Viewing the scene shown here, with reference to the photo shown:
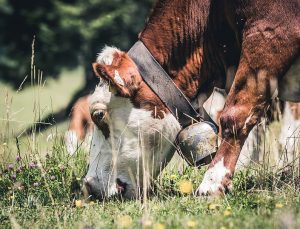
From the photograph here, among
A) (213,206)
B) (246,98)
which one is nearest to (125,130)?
(246,98)

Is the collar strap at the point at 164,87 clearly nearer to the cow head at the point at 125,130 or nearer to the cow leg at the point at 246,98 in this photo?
the cow head at the point at 125,130

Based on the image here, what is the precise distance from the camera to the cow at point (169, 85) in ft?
14.4

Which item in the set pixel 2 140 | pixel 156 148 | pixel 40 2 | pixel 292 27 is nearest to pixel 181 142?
pixel 156 148

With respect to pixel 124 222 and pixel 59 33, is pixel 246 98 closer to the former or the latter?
pixel 124 222

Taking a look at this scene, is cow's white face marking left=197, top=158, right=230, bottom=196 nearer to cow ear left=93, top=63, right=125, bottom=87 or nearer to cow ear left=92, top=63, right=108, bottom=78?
cow ear left=93, top=63, right=125, bottom=87

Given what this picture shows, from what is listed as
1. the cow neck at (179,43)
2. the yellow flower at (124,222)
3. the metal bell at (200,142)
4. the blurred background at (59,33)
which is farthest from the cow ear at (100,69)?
the blurred background at (59,33)

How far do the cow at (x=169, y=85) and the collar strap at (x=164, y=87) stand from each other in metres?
0.02

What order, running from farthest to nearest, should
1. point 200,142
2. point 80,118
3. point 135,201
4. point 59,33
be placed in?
point 59,33, point 80,118, point 200,142, point 135,201

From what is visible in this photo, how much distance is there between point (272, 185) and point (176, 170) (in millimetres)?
1438

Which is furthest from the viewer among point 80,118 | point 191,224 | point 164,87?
point 80,118

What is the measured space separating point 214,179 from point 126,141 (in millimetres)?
928

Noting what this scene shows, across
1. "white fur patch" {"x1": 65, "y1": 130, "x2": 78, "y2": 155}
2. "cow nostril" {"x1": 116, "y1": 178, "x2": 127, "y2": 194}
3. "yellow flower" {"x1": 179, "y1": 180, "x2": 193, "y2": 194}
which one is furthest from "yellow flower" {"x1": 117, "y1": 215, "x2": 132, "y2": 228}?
"white fur patch" {"x1": 65, "y1": 130, "x2": 78, "y2": 155}

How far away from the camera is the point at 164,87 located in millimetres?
4883

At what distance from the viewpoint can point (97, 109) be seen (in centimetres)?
490
